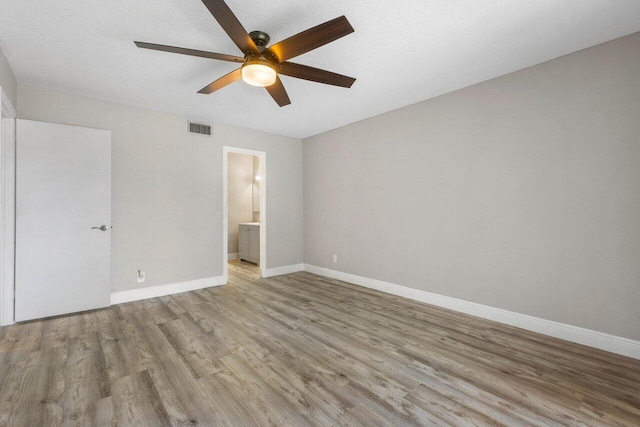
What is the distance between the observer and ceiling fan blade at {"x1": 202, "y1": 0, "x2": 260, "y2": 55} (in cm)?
160

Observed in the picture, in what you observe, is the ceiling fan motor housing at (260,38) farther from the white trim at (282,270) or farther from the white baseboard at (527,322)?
the white trim at (282,270)

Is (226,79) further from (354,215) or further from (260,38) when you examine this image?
(354,215)

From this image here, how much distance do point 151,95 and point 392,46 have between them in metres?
2.95

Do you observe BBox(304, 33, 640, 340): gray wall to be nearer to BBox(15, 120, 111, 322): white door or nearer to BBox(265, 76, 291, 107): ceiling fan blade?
BBox(265, 76, 291, 107): ceiling fan blade

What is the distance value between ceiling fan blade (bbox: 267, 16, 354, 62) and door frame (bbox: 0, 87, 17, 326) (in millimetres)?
2971

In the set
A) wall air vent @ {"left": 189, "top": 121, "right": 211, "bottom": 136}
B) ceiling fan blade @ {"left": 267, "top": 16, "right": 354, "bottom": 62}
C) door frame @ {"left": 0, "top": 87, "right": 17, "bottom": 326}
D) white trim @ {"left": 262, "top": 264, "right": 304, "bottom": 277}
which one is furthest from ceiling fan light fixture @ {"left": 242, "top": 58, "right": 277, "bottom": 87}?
white trim @ {"left": 262, "top": 264, "right": 304, "bottom": 277}

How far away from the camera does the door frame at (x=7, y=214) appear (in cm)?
289

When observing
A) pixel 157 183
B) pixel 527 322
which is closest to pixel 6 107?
pixel 157 183

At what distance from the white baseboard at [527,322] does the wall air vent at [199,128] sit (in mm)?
3541

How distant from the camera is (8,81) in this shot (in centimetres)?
278

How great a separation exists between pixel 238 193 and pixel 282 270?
2.64m

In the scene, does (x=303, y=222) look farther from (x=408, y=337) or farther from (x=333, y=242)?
(x=408, y=337)

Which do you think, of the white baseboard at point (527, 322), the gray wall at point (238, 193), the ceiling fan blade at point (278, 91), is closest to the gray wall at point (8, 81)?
the ceiling fan blade at point (278, 91)

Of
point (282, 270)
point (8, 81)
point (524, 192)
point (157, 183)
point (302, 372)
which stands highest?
point (8, 81)
